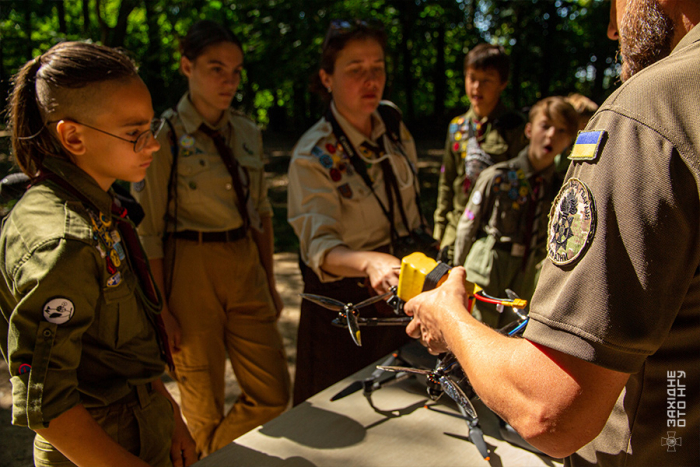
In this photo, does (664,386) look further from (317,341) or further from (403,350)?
(317,341)

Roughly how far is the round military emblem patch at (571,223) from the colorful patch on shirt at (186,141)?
203 cm

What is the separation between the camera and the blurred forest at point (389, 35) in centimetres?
793

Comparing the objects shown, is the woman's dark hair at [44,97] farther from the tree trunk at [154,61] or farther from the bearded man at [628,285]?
the tree trunk at [154,61]

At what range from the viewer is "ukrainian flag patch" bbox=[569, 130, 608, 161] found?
770mm

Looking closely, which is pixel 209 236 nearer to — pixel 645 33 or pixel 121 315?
pixel 121 315

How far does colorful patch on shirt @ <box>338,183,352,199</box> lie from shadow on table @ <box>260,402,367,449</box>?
34.3 inches

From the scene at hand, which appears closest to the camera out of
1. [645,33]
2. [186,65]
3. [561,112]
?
[645,33]

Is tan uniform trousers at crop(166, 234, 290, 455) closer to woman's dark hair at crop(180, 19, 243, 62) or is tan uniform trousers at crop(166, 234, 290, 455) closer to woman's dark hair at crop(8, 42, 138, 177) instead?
woman's dark hair at crop(180, 19, 243, 62)

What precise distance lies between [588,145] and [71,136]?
134 cm

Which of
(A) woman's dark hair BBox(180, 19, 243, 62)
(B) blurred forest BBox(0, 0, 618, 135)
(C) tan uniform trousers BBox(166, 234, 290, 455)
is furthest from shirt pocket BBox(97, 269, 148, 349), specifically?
(B) blurred forest BBox(0, 0, 618, 135)

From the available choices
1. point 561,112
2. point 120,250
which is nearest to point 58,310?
point 120,250

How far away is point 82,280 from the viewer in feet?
4.08

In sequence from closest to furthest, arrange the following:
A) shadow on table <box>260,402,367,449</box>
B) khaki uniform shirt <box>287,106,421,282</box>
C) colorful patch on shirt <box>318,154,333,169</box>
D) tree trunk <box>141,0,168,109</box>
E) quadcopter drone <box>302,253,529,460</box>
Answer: quadcopter drone <box>302,253,529,460</box> → shadow on table <box>260,402,367,449</box> → khaki uniform shirt <box>287,106,421,282</box> → colorful patch on shirt <box>318,154,333,169</box> → tree trunk <box>141,0,168,109</box>

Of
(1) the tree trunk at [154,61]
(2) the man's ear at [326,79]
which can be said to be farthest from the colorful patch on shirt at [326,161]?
(1) the tree trunk at [154,61]
